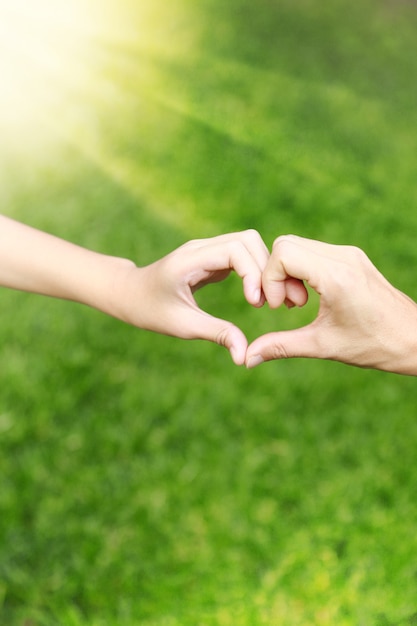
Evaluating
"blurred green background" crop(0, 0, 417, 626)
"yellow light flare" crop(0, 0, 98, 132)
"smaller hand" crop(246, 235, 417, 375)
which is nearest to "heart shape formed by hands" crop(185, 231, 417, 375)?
"smaller hand" crop(246, 235, 417, 375)

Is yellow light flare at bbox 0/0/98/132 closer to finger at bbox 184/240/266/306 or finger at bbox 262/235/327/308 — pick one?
finger at bbox 184/240/266/306

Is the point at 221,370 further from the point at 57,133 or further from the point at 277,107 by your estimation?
the point at 277,107

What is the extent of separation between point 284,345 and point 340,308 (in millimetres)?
203

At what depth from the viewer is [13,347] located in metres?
4.32

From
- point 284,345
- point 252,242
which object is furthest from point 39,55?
point 284,345

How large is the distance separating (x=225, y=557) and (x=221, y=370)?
130cm

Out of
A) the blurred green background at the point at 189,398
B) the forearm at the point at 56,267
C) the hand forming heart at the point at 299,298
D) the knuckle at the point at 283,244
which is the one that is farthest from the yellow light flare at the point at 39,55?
the knuckle at the point at 283,244

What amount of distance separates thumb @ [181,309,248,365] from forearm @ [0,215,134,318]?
358 mm

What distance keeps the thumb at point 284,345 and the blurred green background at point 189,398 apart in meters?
1.43

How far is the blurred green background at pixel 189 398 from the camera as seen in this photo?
10.6ft

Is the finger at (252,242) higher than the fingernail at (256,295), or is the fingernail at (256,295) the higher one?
the finger at (252,242)

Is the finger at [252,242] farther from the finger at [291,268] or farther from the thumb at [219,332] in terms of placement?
the thumb at [219,332]

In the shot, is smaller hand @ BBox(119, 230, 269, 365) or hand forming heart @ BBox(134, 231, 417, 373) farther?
smaller hand @ BBox(119, 230, 269, 365)

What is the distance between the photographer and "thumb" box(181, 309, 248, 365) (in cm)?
205
